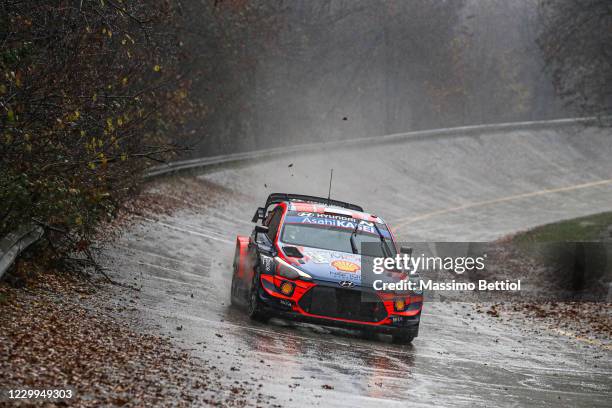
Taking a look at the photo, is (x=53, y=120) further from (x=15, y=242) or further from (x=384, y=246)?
(x=384, y=246)

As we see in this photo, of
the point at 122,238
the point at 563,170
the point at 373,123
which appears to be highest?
the point at 373,123

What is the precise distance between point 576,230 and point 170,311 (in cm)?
1935

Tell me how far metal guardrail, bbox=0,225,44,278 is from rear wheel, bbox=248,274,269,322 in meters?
3.02

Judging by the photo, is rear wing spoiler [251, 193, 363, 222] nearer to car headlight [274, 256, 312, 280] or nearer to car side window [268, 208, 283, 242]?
car side window [268, 208, 283, 242]

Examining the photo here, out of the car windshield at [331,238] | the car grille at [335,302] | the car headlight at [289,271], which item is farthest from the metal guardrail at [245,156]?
the car grille at [335,302]

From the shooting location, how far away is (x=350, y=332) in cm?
1394

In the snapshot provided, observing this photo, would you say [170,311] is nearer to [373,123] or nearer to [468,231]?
[468,231]

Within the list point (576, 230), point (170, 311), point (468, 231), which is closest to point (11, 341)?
point (170, 311)

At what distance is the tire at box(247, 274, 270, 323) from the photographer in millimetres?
13086

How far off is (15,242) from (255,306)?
325 cm

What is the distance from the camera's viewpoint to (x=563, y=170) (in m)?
51.9

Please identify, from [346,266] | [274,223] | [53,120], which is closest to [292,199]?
[274,223]

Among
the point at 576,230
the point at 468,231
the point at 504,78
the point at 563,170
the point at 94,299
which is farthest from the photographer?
the point at 504,78

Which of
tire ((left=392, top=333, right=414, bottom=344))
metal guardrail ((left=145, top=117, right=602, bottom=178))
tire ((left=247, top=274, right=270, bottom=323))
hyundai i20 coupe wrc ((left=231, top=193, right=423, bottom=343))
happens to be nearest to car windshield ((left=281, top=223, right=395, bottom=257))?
hyundai i20 coupe wrc ((left=231, top=193, right=423, bottom=343))
